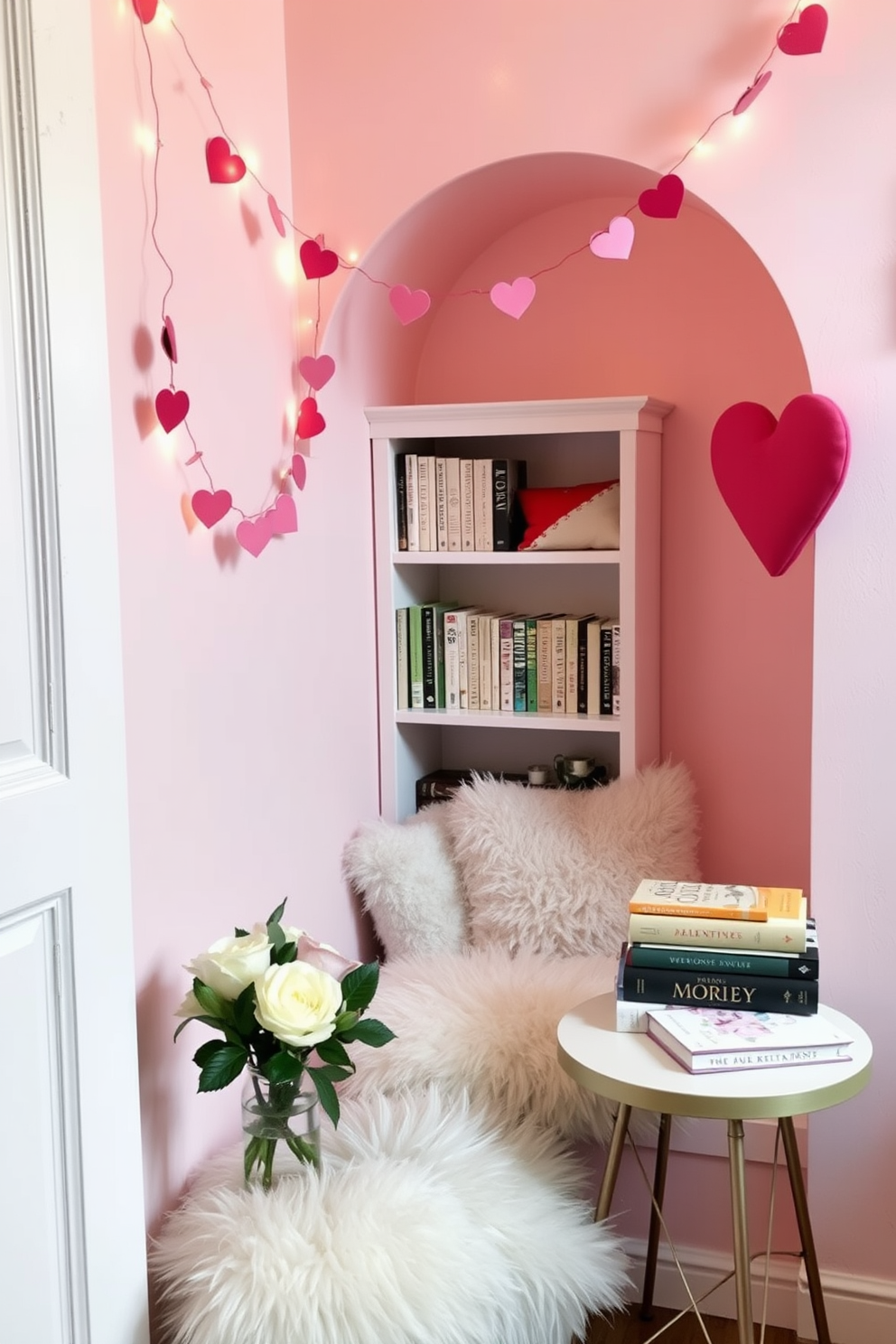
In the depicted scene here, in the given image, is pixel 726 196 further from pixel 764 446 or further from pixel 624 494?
pixel 624 494

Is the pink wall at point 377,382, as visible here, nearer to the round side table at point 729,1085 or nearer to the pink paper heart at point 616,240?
the pink paper heart at point 616,240

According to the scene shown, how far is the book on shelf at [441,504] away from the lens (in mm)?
2500

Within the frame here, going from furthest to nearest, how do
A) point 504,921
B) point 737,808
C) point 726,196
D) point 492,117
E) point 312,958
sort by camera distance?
1. point 737,808
2. point 504,921
3. point 492,117
4. point 726,196
5. point 312,958

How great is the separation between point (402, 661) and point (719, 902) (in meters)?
0.94

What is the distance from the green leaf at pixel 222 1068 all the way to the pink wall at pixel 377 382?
0.46 feet

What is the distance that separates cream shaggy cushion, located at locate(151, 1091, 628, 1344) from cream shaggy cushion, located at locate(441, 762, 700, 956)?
53 centimetres

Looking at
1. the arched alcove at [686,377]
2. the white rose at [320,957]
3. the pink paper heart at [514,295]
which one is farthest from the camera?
the arched alcove at [686,377]

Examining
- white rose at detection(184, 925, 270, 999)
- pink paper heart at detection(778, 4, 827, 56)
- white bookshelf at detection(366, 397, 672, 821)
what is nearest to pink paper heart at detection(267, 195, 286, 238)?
white bookshelf at detection(366, 397, 672, 821)

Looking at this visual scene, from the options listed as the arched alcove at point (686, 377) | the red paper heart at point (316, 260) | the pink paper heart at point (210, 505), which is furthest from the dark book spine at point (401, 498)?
the pink paper heart at point (210, 505)

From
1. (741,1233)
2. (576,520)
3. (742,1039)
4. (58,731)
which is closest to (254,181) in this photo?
(576,520)

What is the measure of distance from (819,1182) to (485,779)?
106cm

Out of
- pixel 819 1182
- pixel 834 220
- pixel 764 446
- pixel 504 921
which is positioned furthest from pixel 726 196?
pixel 819 1182

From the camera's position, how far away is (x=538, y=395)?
2.60 metres

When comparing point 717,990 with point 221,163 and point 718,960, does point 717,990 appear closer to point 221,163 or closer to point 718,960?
point 718,960
